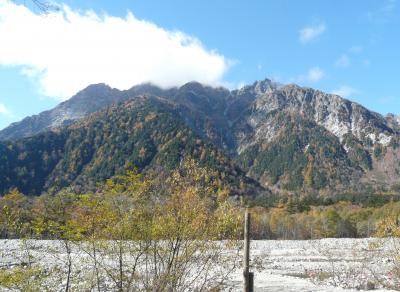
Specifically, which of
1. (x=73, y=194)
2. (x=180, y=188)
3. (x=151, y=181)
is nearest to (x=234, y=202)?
(x=180, y=188)

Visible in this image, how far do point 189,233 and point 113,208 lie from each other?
2361 millimetres

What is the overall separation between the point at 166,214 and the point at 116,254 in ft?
6.02

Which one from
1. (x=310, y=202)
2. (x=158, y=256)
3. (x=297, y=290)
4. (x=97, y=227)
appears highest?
(x=310, y=202)

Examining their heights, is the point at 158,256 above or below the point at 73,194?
below

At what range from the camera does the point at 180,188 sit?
43.2ft

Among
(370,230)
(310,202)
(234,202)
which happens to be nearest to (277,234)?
(370,230)

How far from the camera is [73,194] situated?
12.8m

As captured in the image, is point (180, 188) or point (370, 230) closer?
point (180, 188)

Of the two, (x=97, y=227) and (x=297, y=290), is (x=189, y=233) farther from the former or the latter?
(x=297, y=290)

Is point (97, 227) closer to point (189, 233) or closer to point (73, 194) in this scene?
point (73, 194)

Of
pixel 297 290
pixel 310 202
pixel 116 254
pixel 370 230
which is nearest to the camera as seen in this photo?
pixel 116 254

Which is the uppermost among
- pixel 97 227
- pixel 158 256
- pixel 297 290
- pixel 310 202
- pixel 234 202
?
pixel 310 202

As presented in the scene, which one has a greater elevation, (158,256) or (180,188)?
(180,188)

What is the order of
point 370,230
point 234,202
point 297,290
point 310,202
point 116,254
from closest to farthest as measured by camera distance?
point 116,254 < point 234,202 < point 297,290 < point 370,230 < point 310,202
